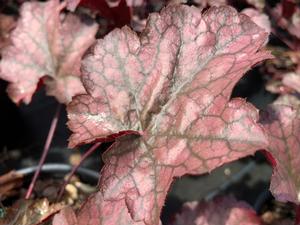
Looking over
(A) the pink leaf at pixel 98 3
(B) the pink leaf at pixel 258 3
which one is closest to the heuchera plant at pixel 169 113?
(A) the pink leaf at pixel 98 3

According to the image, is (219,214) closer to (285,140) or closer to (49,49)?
(285,140)

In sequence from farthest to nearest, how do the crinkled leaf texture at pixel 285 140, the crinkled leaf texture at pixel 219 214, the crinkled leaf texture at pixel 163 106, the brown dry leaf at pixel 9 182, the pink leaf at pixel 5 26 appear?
the pink leaf at pixel 5 26 → the brown dry leaf at pixel 9 182 → the crinkled leaf texture at pixel 219 214 → the crinkled leaf texture at pixel 285 140 → the crinkled leaf texture at pixel 163 106

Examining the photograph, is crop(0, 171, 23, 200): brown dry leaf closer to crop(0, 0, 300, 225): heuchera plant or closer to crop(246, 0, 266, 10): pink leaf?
crop(0, 0, 300, 225): heuchera plant

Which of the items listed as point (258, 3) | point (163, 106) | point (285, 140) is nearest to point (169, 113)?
point (163, 106)

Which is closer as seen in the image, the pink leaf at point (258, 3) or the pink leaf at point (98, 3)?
the pink leaf at point (98, 3)

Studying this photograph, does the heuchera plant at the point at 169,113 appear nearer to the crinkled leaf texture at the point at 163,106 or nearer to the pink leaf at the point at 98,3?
the crinkled leaf texture at the point at 163,106

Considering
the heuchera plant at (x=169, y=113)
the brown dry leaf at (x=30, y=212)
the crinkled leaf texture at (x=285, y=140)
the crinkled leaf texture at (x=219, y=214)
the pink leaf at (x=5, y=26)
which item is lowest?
the crinkled leaf texture at (x=219, y=214)

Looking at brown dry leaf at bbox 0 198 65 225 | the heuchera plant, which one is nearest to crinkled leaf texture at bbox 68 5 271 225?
→ the heuchera plant
